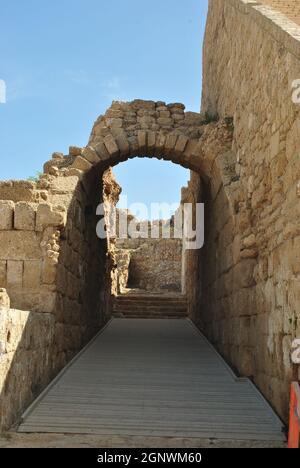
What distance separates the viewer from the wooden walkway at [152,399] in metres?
4.75

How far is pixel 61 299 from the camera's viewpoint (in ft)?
22.4

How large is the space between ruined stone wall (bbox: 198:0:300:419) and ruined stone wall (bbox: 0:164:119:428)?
2323mm

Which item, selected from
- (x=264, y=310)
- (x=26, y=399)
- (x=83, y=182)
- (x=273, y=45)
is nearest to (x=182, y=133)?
(x=83, y=182)

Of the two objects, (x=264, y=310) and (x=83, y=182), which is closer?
(x=264, y=310)

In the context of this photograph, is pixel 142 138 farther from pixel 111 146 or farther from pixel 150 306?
pixel 150 306

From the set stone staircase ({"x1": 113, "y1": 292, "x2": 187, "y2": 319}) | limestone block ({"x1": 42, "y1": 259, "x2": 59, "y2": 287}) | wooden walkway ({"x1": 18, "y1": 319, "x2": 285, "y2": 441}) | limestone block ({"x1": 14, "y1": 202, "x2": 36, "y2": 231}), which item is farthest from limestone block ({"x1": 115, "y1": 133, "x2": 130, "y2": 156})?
stone staircase ({"x1": 113, "y1": 292, "x2": 187, "y2": 319})

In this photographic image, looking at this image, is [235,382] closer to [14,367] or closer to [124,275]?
[14,367]

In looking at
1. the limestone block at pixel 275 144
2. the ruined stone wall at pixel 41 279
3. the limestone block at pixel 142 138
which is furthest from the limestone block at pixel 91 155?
the limestone block at pixel 275 144

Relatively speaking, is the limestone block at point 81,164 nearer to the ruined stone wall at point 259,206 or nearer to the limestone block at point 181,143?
the limestone block at point 181,143

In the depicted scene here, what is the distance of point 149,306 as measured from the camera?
1441 cm

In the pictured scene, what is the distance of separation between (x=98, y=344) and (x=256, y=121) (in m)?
4.88

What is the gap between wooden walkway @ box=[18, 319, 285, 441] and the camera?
4746 mm

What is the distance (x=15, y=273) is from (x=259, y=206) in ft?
10.7

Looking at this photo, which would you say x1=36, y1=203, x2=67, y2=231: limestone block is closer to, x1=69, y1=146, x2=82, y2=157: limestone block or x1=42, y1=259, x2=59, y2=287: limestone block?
x1=42, y1=259, x2=59, y2=287: limestone block
